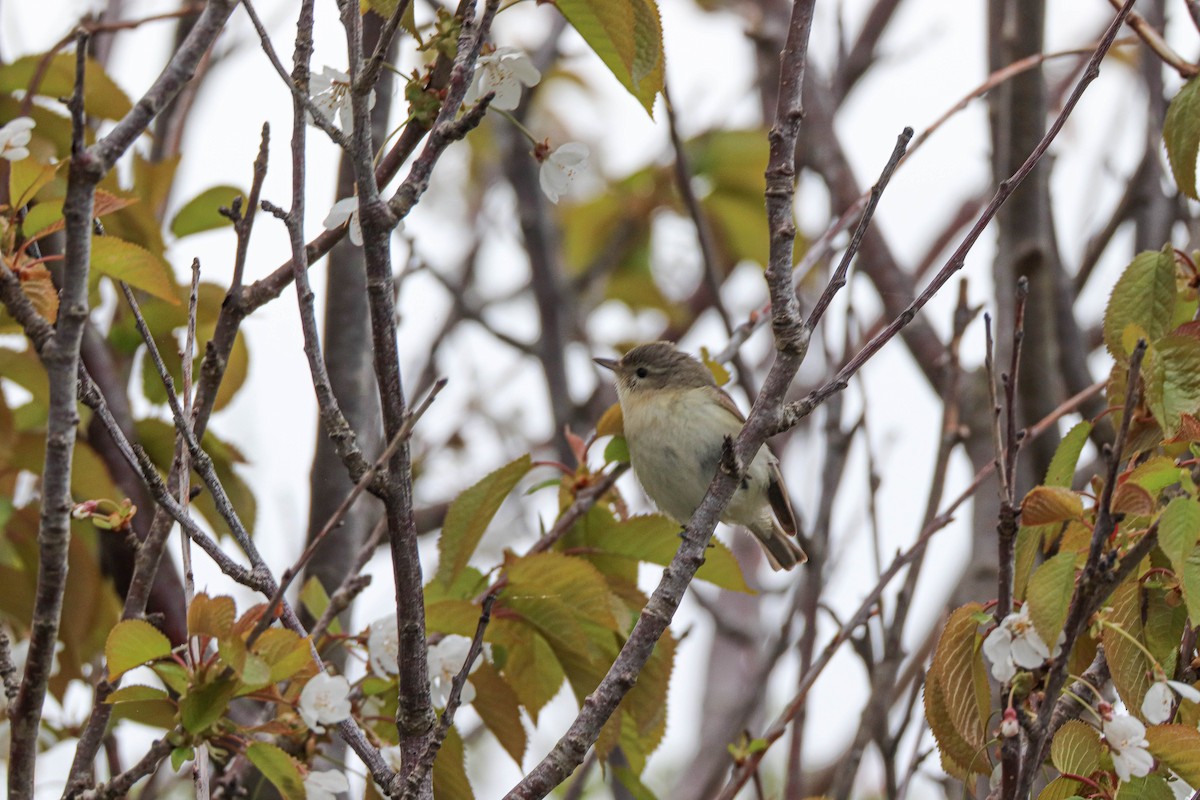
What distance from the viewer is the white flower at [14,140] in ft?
7.14

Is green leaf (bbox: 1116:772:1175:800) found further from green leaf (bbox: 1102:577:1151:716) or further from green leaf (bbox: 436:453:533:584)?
green leaf (bbox: 436:453:533:584)

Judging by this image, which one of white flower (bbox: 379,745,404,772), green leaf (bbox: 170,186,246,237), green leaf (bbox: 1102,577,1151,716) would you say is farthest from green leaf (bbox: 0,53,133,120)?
green leaf (bbox: 1102,577,1151,716)

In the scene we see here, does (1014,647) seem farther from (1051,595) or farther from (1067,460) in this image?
(1067,460)

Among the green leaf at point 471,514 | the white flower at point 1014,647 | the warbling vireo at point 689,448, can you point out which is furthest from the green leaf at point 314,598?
the white flower at point 1014,647

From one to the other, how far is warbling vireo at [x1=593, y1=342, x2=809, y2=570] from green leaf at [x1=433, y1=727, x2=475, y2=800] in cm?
135

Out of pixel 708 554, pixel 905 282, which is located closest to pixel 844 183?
pixel 905 282

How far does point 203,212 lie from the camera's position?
128 inches

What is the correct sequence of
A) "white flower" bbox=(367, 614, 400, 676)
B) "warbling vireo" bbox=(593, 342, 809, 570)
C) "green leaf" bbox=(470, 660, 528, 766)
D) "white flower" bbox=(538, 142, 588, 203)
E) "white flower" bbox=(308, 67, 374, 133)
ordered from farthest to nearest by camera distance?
1. "warbling vireo" bbox=(593, 342, 809, 570)
2. "green leaf" bbox=(470, 660, 528, 766)
3. "white flower" bbox=(367, 614, 400, 676)
4. "white flower" bbox=(538, 142, 588, 203)
5. "white flower" bbox=(308, 67, 374, 133)

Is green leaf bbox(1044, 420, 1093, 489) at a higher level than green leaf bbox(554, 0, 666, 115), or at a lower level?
lower

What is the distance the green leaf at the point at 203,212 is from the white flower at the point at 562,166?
1129 mm

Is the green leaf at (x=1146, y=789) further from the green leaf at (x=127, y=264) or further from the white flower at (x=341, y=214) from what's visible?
the green leaf at (x=127, y=264)

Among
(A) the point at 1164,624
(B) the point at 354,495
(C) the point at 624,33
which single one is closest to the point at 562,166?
(C) the point at 624,33

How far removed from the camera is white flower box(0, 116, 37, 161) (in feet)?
7.14

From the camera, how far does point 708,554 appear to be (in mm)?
2961
